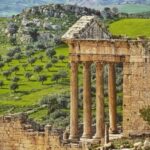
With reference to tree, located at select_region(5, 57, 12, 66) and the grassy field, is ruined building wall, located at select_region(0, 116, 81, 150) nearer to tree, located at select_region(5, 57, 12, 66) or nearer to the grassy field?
the grassy field

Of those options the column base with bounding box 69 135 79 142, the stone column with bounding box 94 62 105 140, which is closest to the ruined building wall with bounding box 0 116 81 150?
the column base with bounding box 69 135 79 142

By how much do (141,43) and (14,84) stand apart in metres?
93.9

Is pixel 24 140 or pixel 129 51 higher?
pixel 129 51

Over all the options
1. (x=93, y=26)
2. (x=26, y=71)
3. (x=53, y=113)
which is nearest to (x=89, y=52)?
(x=93, y=26)

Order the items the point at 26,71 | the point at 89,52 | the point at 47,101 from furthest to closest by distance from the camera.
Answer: the point at 26,71 → the point at 47,101 → the point at 89,52

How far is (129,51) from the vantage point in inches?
2264

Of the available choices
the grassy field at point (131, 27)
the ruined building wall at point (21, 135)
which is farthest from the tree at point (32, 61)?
the ruined building wall at point (21, 135)

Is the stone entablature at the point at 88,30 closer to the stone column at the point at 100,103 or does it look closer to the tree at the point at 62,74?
the stone column at the point at 100,103

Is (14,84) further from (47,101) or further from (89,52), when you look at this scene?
(89,52)

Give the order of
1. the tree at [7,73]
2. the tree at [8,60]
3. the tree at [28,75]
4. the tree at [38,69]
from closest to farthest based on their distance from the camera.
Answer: the tree at [28,75]
the tree at [38,69]
the tree at [7,73]
the tree at [8,60]

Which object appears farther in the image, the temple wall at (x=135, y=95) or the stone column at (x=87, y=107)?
the stone column at (x=87, y=107)

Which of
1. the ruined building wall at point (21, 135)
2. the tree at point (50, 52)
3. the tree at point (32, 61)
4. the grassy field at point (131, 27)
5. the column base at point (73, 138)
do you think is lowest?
the column base at point (73, 138)

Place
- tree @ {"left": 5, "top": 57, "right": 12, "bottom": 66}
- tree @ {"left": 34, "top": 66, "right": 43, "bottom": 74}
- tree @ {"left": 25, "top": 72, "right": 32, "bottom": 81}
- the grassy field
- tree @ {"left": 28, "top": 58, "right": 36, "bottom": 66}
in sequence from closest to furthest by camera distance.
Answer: tree @ {"left": 25, "top": 72, "right": 32, "bottom": 81}
the grassy field
tree @ {"left": 34, "top": 66, "right": 43, "bottom": 74}
tree @ {"left": 28, "top": 58, "right": 36, "bottom": 66}
tree @ {"left": 5, "top": 57, "right": 12, "bottom": 66}

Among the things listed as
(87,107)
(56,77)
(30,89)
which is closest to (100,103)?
(87,107)
